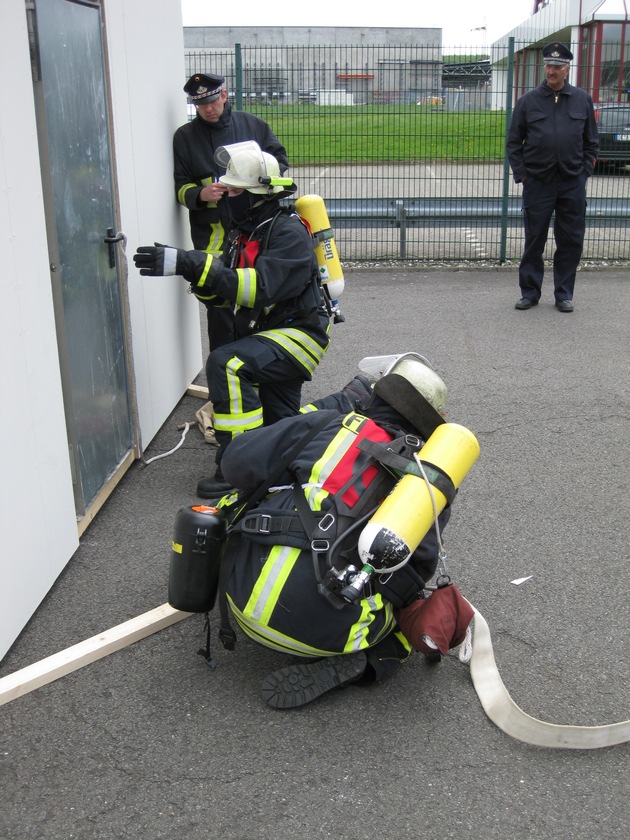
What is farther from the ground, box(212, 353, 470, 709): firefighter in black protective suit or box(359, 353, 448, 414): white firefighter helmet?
box(359, 353, 448, 414): white firefighter helmet

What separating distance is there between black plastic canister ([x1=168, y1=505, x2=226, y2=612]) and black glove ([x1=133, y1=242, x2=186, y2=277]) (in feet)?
4.85

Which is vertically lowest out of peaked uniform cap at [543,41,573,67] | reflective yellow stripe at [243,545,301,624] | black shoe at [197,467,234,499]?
black shoe at [197,467,234,499]

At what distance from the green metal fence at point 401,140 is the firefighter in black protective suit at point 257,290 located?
5.55 metres

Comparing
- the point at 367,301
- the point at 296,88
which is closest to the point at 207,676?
the point at 367,301

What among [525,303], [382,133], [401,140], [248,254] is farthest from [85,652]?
[401,140]

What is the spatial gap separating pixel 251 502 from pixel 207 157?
321 cm

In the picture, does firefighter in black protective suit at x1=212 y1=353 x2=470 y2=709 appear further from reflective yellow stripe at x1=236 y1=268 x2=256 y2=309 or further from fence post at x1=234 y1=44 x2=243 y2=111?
fence post at x1=234 y1=44 x2=243 y2=111

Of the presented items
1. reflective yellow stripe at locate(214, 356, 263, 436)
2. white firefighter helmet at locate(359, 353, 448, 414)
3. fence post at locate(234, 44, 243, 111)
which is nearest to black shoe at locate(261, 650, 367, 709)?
white firefighter helmet at locate(359, 353, 448, 414)

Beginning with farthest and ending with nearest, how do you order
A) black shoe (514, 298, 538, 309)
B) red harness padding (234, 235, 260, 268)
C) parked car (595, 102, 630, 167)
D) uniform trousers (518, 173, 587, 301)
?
parked car (595, 102, 630, 167)
black shoe (514, 298, 538, 309)
uniform trousers (518, 173, 587, 301)
red harness padding (234, 235, 260, 268)

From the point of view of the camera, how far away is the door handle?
4.61 metres

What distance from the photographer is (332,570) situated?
2.88 metres

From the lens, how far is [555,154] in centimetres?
800

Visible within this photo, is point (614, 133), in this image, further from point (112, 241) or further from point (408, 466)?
point (408, 466)

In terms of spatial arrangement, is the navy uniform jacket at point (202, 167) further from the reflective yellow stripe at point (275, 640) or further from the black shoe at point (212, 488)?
the reflective yellow stripe at point (275, 640)
